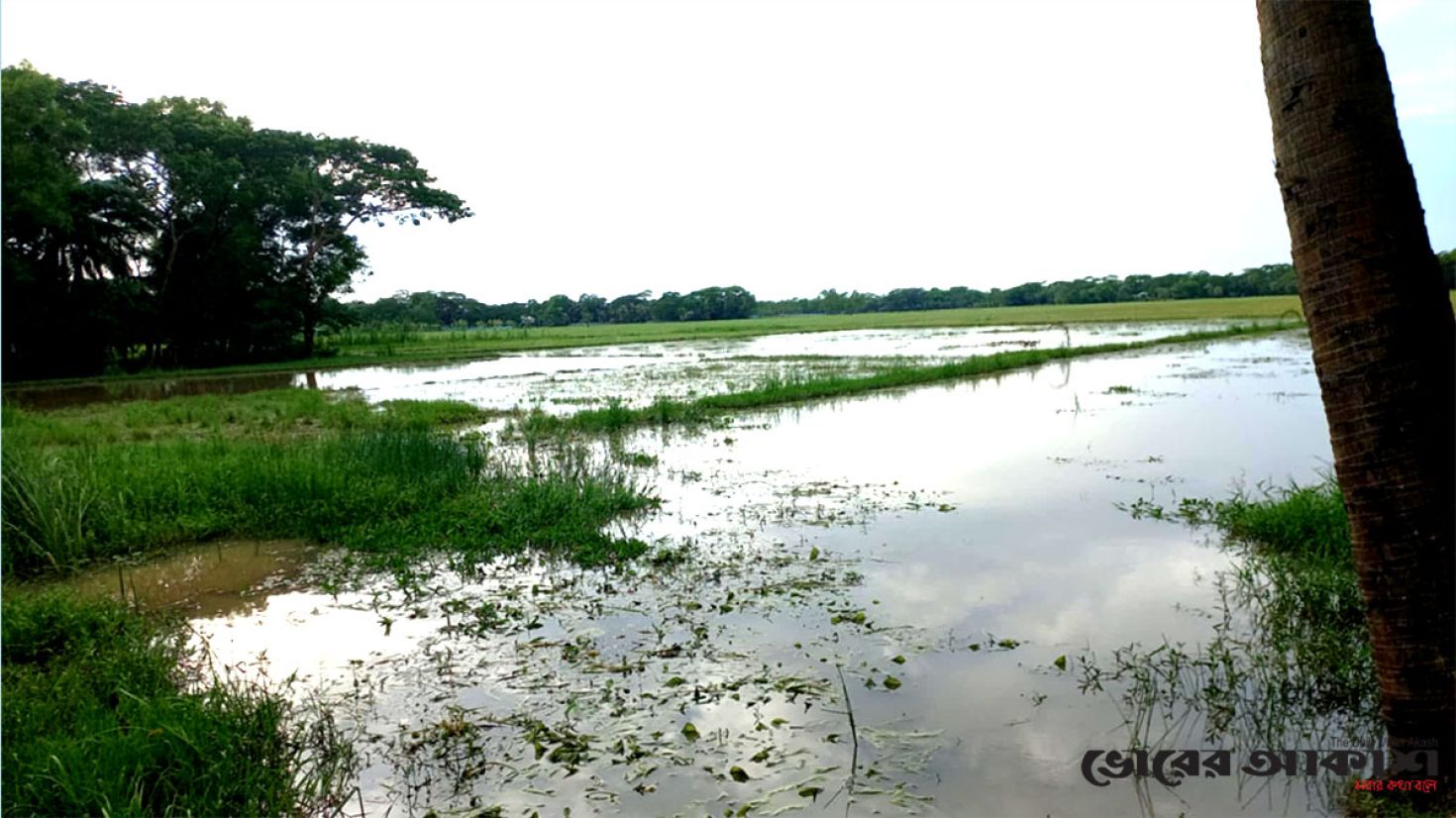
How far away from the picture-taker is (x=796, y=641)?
4.49 metres

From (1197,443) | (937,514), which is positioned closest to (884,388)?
(1197,443)

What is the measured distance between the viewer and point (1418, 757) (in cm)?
272

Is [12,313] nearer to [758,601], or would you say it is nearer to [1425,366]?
[758,601]

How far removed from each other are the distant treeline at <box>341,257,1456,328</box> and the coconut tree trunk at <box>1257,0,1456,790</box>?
194 feet

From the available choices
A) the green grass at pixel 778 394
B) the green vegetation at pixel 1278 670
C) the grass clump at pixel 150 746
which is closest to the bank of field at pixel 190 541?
the grass clump at pixel 150 746

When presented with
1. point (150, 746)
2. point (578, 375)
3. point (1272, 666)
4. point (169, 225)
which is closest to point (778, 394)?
point (578, 375)

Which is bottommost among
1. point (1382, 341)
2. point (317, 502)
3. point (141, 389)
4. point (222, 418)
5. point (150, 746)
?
point (150, 746)

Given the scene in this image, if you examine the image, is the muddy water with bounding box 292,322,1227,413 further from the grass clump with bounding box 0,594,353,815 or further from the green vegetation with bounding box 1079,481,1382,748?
the green vegetation with bounding box 1079,481,1382,748

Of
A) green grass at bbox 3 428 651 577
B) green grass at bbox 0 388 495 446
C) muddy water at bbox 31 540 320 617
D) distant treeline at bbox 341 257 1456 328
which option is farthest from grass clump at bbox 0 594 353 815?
distant treeline at bbox 341 257 1456 328

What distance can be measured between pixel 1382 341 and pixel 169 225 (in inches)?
1188

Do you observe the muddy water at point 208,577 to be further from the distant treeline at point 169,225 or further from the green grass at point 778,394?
the distant treeline at point 169,225

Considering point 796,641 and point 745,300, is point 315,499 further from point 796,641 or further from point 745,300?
point 745,300

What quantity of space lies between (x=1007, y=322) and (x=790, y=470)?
4081 centimetres

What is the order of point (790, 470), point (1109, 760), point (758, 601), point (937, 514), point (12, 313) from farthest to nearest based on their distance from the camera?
1. point (12, 313)
2. point (790, 470)
3. point (937, 514)
4. point (758, 601)
5. point (1109, 760)
